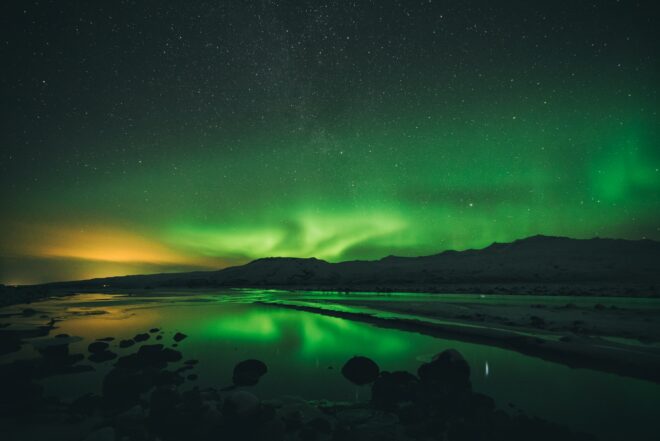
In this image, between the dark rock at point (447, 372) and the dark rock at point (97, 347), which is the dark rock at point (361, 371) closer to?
the dark rock at point (447, 372)

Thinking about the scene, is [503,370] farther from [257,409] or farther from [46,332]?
[46,332]

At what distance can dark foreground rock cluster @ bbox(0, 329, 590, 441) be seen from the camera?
655 cm

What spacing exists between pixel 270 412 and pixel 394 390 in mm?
3196

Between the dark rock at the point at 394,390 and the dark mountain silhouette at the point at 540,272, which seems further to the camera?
the dark mountain silhouette at the point at 540,272

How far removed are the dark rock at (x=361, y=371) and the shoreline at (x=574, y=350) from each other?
22.0 ft

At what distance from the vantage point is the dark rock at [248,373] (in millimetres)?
10084

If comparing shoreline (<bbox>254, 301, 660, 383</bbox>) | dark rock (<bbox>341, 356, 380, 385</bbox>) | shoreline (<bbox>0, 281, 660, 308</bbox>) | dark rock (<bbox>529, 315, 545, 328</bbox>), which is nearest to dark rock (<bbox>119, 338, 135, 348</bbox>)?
dark rock (<bbox>341, 356, 380, 385</bbox>)

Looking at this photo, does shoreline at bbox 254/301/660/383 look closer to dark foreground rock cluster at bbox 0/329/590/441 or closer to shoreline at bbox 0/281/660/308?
dark foreground rock cluster at bbox 0/329/590/441

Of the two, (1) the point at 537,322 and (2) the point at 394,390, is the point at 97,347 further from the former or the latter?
(1) the point at 537,322

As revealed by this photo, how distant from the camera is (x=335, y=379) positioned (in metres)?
10.5

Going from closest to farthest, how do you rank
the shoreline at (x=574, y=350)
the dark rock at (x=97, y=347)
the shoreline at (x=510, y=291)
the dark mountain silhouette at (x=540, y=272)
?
the shoreline at (x=574, y=350) → the dark rock at (x=97, y=347) → the shoreline at (x=510, y=291) → the dark mountain silhouette at (x=540, y=272)

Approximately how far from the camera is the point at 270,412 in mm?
7340

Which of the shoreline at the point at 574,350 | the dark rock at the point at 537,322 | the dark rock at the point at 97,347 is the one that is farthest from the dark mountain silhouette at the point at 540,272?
the dark rock at the point at 97,347

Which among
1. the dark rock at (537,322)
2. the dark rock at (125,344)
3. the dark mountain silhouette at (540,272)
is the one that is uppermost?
the dark mountain silhouette at (540,272)
